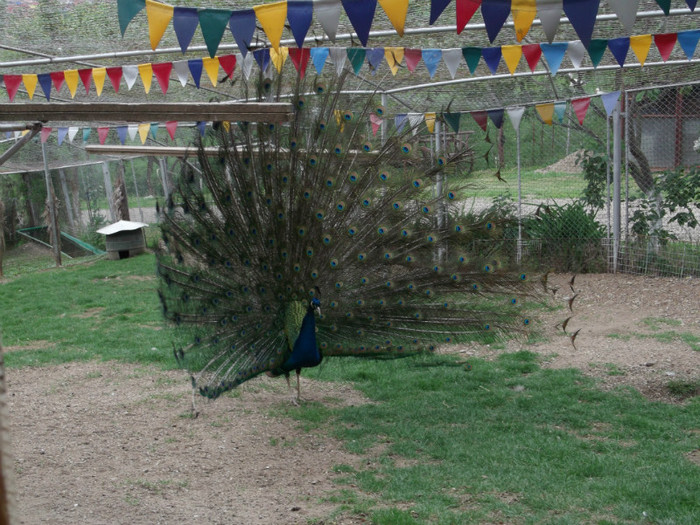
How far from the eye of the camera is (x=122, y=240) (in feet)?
54.9

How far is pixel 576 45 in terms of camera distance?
6.71 meters

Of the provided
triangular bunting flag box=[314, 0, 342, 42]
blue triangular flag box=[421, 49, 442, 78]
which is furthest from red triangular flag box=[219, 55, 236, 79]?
triangular bunting flag box=[314, 0, 342, 42]

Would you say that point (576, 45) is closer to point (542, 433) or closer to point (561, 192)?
point (542, 433)

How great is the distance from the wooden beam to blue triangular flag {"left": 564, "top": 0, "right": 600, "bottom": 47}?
2074mm

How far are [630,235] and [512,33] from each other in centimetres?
449

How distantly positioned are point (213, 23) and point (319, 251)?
188cm

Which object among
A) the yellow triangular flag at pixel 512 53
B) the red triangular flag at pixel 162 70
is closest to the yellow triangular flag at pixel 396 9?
the yellow triangular flag at pixel 512 53

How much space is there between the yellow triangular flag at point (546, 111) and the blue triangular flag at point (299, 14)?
4.97 metres

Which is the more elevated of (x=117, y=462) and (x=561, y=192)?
(x=561, y=192)

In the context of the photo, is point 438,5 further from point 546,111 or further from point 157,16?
point 546,111

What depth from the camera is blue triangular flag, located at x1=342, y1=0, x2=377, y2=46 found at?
4.90 metres

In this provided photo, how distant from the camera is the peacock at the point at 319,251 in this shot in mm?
5422

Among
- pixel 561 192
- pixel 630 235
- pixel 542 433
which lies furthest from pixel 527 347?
pixel 561 192

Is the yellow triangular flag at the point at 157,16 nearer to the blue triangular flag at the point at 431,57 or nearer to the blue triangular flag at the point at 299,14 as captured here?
the blue triangular flag at the point at 299,14
